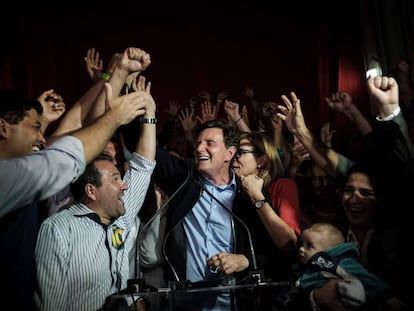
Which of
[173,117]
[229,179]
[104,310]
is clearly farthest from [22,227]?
[173,117]

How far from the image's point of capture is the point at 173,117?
488 centimetres

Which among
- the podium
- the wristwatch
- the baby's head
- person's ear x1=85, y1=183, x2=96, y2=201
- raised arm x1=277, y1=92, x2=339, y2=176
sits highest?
raised arm x1=277, y1=92, x2=339, y2=176

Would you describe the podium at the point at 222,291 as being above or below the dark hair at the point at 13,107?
below

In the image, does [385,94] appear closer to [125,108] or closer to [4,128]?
[125,108]

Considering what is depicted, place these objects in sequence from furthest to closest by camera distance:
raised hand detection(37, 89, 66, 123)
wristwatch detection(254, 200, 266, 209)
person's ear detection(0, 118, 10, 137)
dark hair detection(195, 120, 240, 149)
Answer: raised hand detection(37, 89, 66, 123)
dark hair detection(195, 120, 240, 149)
wristwatch detection(254, 200, 266, 209)
person's ear detection(0, 118, 10, 137)

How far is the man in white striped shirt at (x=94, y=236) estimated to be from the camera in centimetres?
201

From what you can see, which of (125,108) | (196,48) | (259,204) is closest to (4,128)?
(125,108)

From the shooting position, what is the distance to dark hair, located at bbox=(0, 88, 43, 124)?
192 centimetres

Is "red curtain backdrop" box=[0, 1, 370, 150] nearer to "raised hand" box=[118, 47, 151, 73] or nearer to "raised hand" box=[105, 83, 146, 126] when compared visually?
"raised hand" box=[118, 47, 151, 73]

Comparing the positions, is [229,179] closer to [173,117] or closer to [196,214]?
[196,214]

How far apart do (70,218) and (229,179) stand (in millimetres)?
911

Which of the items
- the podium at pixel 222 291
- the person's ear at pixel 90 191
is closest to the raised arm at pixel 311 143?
the podium at pixel 222 291

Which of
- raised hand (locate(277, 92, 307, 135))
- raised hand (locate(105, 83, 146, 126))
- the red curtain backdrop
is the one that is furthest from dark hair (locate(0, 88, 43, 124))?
the red curtain backdrop

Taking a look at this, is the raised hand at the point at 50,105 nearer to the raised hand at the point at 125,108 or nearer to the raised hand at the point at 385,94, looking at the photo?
the raised hand at the point at 125,108
